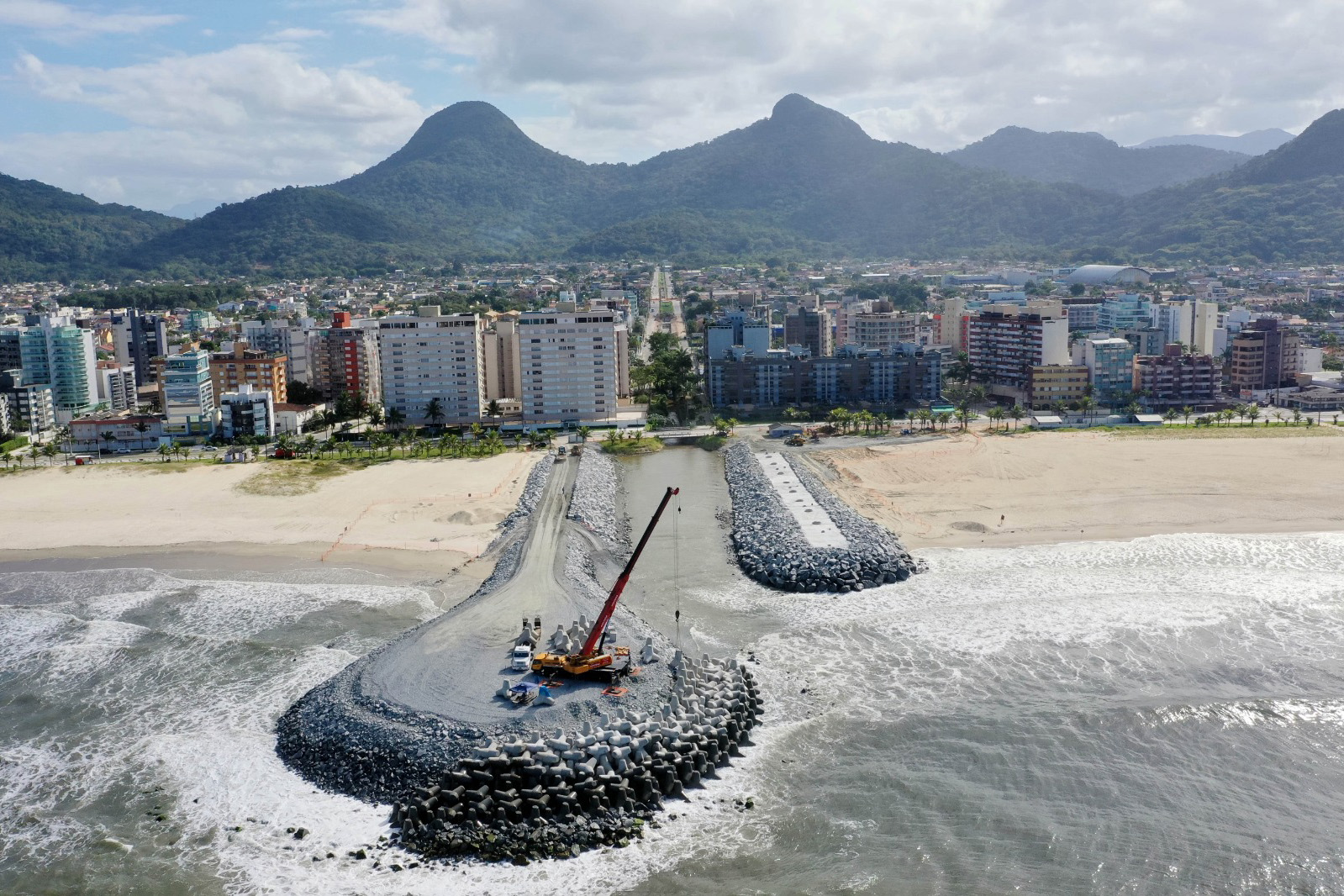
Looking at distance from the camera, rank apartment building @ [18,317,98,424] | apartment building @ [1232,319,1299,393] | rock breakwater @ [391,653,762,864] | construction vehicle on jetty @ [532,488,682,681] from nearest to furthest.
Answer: rock breakwater @ [391,653,762,864]
construction vehicle on jetty @ [532,488,682,681]
apartment building @ [18,317,98,424]
apartment building @ [1232,319,1299,393]

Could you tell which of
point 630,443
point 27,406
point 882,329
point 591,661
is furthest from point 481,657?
point 882,329

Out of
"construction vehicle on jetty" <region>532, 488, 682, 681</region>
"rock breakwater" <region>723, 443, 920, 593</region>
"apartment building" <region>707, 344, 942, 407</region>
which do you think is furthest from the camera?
"apartment building" <region>707, 344, 942, 407</region>

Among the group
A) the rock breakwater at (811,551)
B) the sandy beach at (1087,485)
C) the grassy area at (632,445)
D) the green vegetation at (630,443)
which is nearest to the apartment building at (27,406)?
the green vegetation at (630,443)

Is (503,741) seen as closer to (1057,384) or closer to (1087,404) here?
(1087,404)

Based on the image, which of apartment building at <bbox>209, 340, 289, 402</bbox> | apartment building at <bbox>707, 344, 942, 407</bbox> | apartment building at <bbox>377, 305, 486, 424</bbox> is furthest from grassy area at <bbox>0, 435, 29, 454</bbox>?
apartment building at <bbox>707, 344, 942, 407</bbox>

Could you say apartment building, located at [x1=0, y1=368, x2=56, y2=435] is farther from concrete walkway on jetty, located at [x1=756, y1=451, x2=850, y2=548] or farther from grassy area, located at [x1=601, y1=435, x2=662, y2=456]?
concrete walkway on jetty, located at [x1=756, y1=451, x2=850, y2=548]

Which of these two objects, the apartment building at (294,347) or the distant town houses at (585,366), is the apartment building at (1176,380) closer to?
the distant town houses at (585,366)
